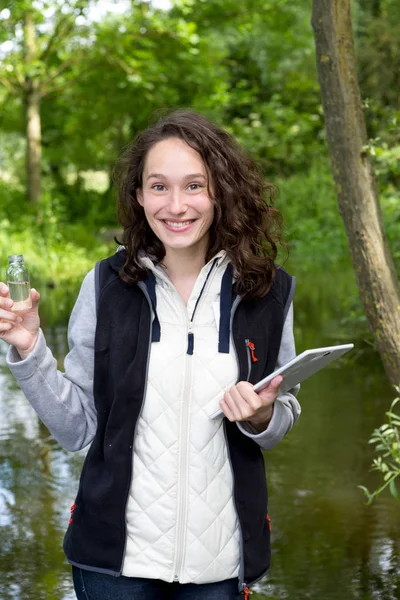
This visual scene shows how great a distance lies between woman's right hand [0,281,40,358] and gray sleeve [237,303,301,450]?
0.50 meters

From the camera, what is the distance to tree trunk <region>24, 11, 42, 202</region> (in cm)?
1947

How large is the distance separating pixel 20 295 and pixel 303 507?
3306mm

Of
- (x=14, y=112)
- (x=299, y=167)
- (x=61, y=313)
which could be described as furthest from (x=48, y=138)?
(x=61, y=313)

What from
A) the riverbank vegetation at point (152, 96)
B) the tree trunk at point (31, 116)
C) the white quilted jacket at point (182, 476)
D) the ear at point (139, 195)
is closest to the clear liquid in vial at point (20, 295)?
the white quilted jacket at point (182, 476)

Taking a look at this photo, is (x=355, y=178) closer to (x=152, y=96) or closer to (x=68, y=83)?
(x=68, y=83)

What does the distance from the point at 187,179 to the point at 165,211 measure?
9cm

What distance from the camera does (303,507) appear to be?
16.9ft

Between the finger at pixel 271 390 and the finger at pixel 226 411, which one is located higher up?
the finger at pixel 271 390

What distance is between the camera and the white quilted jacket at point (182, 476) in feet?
7.16

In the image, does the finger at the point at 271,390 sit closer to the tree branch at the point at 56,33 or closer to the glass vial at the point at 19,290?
the glass vial at the point at 19,290

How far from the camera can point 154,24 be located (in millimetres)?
19125

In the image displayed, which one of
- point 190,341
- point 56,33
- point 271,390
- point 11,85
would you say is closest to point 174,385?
point 190,341

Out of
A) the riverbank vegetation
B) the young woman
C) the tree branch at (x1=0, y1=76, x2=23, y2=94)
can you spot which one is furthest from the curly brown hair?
the tree branch at (x1=0, y1=76, x2=23, y2=94)

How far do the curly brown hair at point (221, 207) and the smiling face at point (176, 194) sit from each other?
0.02m
